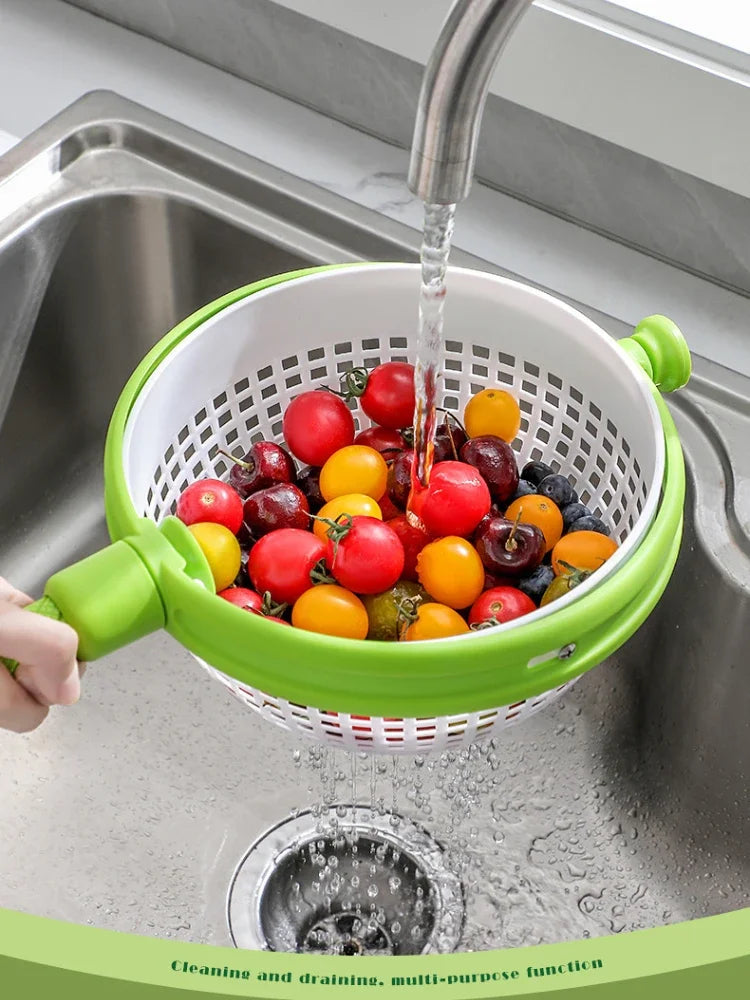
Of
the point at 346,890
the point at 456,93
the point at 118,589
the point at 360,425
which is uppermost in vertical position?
the point at 456,93

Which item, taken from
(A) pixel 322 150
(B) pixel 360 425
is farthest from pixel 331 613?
(A) pixel 322 150

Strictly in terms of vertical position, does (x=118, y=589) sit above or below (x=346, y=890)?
above

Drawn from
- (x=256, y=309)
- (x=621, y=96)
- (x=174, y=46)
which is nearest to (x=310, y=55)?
(x=174, y=46)

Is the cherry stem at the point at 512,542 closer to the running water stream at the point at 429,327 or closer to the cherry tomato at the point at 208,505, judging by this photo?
the running water stream at the point at 429,327

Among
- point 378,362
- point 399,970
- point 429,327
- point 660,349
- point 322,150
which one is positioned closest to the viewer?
point 399,970

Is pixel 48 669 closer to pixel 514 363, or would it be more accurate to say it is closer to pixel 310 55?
pixel 514 363

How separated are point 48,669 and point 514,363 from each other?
40 centimetres

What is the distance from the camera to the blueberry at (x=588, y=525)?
77cm

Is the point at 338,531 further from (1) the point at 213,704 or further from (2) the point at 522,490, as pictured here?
(1) the point at 213,704

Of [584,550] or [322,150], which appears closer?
[584,550]

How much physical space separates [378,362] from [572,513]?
198 mm

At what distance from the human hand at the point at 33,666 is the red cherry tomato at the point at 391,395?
0.29 meters

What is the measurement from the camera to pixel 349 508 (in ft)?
2.42

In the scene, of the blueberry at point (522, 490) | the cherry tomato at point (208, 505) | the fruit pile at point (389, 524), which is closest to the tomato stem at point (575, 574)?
the fruit pile at point (389, 524)
